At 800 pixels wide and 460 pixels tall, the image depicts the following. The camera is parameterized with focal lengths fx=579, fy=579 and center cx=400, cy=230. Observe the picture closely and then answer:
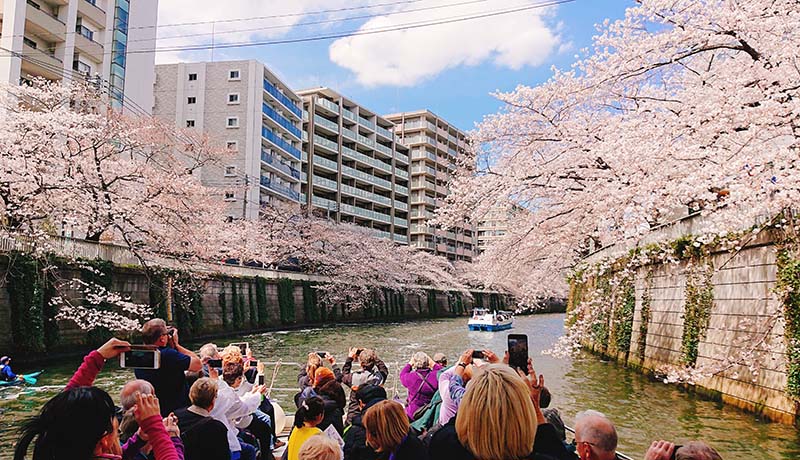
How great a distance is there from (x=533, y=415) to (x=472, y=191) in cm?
1117

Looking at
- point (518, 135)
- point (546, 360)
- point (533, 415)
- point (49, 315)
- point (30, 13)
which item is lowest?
point (546, 360)

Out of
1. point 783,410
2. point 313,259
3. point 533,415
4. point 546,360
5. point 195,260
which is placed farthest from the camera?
point 313,259

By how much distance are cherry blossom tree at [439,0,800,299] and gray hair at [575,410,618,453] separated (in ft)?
15.2

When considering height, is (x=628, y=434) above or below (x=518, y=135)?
below

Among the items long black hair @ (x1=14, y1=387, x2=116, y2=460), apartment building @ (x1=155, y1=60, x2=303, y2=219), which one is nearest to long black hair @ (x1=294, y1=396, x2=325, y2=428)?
long black hair @ (x1=14, y1=387, x2=116, y2=460)

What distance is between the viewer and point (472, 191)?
13.2 m

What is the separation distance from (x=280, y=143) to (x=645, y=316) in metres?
38.2

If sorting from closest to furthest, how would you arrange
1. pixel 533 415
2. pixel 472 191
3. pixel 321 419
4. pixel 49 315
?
pixel 533 415 < pixel 321 419 < pixel 472 191 < pixel 49 315

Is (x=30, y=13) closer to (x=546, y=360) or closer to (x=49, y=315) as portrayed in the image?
(x=49, y=315)

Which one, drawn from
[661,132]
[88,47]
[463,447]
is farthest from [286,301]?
[463,447]

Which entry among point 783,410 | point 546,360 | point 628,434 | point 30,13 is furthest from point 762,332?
point 30,13

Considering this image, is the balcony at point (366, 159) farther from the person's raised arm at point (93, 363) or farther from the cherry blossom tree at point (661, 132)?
the person's raised arm at point (93, 363)

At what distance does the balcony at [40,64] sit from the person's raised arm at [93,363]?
1108 inches

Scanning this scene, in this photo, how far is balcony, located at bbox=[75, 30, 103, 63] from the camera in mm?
28206
